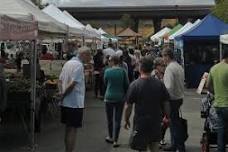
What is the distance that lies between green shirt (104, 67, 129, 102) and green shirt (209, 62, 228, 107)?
2747 millimetres

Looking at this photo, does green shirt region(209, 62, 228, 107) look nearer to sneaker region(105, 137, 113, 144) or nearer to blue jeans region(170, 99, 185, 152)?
blue jeans region(170, 99, 185, 152)

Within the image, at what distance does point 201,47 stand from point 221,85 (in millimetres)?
17847

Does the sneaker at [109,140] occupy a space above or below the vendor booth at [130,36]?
below

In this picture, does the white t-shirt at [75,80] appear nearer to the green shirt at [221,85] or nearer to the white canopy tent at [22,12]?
the white canopy tent at [22,12]

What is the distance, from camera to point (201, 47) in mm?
26703

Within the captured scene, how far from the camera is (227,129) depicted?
30.2ft

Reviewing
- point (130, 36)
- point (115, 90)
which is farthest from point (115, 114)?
point (130, 36)

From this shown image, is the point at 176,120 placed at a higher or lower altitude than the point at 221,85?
lower

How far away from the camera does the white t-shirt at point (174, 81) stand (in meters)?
10.3

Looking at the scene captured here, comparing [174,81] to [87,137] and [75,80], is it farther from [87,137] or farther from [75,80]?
[87,137]

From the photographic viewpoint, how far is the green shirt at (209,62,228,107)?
9.04m

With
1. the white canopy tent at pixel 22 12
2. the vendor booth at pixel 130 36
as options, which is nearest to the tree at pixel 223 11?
the white canopy tent at pixel 22 12

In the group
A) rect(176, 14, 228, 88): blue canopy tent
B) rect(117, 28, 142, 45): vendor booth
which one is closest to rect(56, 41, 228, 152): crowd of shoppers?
rect(176, 14, 228, 88): blue canopy tent

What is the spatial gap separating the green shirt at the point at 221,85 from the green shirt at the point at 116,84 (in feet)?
9.01
